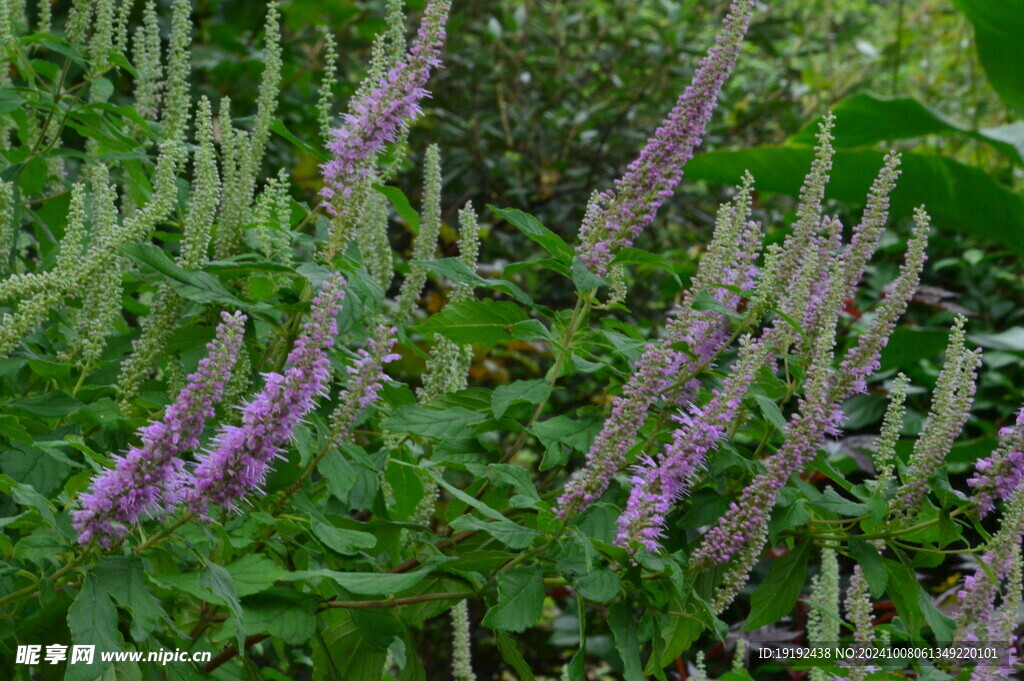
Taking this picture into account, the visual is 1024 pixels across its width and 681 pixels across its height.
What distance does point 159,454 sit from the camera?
144 centimetres

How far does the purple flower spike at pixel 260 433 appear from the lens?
147cm

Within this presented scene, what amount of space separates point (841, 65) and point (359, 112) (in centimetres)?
715

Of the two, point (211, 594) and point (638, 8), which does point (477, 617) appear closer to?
point (211, 594)

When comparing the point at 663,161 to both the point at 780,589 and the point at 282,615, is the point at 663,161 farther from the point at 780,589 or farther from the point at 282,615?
the point at 282,615

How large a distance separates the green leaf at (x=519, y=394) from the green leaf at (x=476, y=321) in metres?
0.17

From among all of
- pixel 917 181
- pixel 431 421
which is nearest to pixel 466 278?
pixel 431 421

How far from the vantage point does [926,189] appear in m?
5.72

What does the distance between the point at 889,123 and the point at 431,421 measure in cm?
446

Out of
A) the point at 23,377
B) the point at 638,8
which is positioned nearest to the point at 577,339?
the point at 23,377

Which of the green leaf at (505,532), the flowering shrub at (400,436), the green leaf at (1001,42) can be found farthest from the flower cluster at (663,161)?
the green leaf at (1001,42)

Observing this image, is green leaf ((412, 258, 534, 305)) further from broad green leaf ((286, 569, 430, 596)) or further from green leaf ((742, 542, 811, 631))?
green leaf ((742, 542, 811, 631))

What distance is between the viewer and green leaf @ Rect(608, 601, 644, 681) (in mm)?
1745

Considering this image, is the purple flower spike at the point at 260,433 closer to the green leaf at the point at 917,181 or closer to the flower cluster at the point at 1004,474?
the flower cluster at the point at 1004,474

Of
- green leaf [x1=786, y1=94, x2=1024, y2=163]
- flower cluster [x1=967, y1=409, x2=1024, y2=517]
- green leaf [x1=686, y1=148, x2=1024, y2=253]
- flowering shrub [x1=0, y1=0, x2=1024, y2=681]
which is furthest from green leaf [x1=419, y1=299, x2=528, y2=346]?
green leaf [x1=786, y1=94, x2=1024, y2=163]
